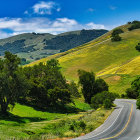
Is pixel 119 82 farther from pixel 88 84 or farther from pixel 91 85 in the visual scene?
pixel 88 84

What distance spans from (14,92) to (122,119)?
27941 millimetres

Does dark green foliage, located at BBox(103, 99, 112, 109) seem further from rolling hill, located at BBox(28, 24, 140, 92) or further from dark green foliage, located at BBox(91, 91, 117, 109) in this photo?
rolling hill, located at BBox(28, 24, 140, 92)

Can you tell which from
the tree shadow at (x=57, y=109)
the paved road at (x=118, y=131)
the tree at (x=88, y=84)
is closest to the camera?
the paved road at (x=118, y=131)

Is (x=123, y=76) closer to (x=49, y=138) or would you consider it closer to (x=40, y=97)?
(x=40, y=97)

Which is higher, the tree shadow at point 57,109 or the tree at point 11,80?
the tree at point 11,80

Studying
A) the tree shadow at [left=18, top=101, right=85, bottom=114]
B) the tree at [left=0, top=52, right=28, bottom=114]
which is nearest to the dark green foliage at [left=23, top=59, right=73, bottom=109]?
the tree shadow at [left=18, top=101, right=85, bottom=114]

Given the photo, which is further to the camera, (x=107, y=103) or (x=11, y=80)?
(x=107, y=103)

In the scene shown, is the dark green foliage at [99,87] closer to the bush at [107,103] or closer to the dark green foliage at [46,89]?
the dark green foliage at [46,89]

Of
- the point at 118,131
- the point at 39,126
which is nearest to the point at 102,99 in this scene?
the point at 39,126

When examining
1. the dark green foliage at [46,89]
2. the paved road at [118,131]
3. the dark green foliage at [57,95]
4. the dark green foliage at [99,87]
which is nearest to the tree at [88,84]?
the dark green foliage at [99,87]

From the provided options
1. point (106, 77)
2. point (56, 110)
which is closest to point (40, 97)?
point (56, 110)

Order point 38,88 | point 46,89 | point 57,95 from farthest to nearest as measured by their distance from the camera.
Answer: point 46,89
point 57,95
point 38,88

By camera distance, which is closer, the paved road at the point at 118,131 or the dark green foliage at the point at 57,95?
the paved road at the point at 118,131

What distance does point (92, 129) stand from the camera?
41781 mm
